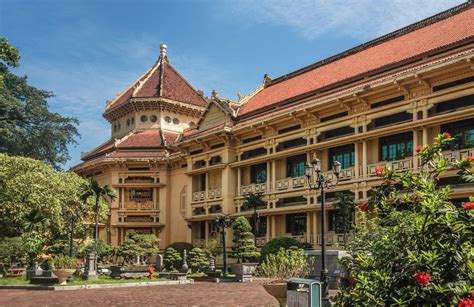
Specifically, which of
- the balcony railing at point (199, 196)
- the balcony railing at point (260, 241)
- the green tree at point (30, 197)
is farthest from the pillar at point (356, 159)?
the green tree at point (30, 197)

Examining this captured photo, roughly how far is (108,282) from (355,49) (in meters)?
21.9

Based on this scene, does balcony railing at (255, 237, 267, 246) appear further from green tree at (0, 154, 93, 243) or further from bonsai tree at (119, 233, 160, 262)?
green tree at (0, 154, 93, 243)

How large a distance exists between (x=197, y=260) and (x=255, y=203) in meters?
5.31

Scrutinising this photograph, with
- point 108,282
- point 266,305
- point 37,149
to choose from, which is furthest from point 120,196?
point 266,305

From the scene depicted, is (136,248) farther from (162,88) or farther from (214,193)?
(162,88)

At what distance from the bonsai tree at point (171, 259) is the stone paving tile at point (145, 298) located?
14.5m

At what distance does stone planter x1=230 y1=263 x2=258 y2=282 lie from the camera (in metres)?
29.8

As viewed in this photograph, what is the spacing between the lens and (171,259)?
38.5 m

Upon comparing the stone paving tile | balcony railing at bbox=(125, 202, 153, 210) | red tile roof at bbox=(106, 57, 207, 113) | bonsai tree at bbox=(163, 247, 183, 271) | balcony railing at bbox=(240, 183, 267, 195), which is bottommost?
bonsai tree at bbox=(163, 247, 183, 271)

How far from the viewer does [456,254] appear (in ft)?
23.1

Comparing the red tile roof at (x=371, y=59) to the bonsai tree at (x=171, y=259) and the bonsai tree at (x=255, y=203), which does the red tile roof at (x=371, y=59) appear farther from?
the bonsai tree at (x=171, y=259)

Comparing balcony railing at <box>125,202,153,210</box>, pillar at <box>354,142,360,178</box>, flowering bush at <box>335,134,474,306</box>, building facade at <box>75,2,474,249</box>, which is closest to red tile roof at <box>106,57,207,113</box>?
building facade at <box>75,2,474,249</box>

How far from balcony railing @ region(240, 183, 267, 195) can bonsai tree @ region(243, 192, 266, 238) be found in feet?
2.32

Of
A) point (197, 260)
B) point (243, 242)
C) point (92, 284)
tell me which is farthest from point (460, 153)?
point (92, 284)
